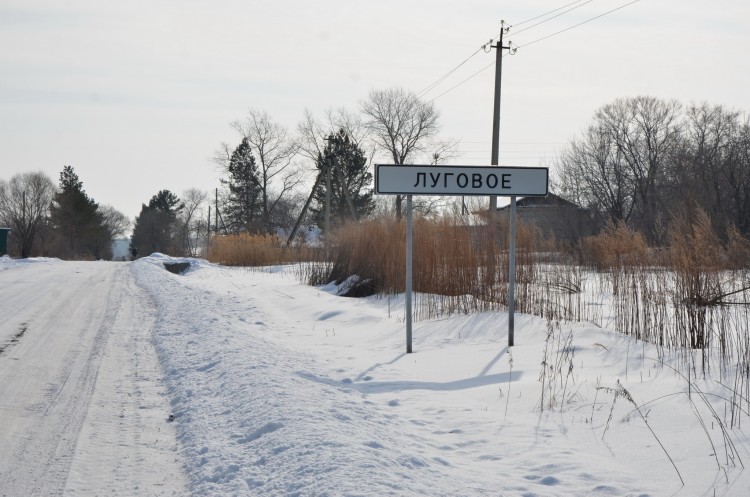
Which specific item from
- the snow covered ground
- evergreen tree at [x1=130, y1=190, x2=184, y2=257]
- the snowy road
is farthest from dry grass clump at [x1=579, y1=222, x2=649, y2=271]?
evergreen tree at [x1=130, y1=190, x2=184, y2=257]

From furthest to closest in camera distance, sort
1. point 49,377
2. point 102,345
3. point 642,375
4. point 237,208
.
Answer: point 237,208 < point 102,345 < point 49,377 < point 642,375

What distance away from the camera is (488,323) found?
32.9 feet

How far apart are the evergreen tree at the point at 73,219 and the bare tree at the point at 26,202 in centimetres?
285

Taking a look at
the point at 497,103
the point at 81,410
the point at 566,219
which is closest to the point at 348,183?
the point at 566,219

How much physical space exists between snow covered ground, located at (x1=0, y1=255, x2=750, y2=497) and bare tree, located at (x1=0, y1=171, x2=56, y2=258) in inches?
3110

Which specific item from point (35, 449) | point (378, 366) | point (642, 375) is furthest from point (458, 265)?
point (35, 449)

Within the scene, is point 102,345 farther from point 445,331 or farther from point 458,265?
point 458,265

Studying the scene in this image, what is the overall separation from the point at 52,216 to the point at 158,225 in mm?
20371

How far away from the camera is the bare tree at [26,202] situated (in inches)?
3197

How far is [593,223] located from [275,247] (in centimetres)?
1748

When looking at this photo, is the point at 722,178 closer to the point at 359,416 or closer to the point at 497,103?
the point at 497,103

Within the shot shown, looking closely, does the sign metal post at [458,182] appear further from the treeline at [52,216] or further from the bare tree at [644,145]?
the treeline at [52,216]

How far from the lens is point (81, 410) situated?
6.03m

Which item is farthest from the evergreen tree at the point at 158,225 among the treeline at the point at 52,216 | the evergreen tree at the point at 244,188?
the evergreen tree at the point at 244,188
